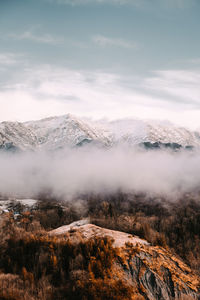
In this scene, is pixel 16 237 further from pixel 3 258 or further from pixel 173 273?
pixel 173 273

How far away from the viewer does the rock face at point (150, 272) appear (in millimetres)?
6494

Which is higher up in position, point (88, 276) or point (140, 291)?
point (88, 276)

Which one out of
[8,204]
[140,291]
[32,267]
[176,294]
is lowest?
[8,204]

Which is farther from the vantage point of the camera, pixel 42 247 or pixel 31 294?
pixel 42 247

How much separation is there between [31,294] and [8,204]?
161467 mm

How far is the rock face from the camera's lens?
649cm

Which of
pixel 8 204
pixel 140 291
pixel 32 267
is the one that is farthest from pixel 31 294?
pixel 8 204

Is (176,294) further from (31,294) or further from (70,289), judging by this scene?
(31,294)

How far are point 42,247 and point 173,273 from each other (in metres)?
5.44

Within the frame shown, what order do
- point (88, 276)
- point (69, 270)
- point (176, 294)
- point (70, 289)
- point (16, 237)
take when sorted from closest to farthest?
point (70, 289), point (88, 276), point (69, 270), point (176, 294), point (16, 237)

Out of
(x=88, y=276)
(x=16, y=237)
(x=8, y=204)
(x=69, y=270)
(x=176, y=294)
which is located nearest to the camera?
(x=88, y=276)

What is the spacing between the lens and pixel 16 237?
8586mm

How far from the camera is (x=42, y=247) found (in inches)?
303

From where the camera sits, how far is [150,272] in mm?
7133
